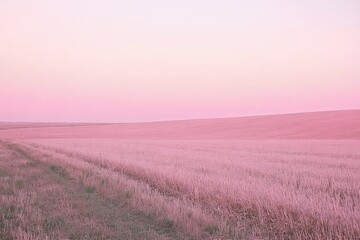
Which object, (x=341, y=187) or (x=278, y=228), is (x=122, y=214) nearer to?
(x=278, y=228)

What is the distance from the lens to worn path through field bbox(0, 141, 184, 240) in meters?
6.21

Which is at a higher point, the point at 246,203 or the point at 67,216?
the point at 246,203

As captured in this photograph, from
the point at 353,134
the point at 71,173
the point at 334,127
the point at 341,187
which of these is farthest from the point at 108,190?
the point at 334,127

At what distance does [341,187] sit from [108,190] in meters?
6.34

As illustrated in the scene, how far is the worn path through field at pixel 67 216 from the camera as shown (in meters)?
6.21

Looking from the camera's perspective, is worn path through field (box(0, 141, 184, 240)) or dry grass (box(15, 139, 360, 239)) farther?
worn path through field (box(0, 141, 184, 240))

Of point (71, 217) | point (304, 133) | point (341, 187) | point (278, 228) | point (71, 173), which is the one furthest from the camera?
point (304, 133)

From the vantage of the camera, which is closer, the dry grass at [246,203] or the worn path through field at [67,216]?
the dry grass at [246,203]

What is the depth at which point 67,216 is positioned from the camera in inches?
287

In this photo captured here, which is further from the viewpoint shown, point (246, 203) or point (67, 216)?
point (246, 203)

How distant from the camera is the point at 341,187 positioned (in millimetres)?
9500

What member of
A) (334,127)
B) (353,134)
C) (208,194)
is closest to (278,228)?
(208,194)

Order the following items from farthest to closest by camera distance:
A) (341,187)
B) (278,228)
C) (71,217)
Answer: (341,187) → (71,217) → (278,228)

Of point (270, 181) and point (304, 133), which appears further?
point (304, 133)
